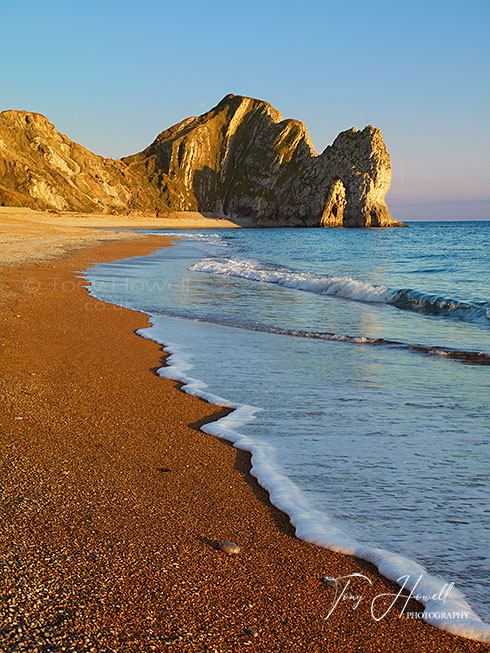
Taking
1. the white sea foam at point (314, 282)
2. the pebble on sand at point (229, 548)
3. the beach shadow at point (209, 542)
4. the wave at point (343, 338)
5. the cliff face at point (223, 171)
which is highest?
the cliff face at point (223, 171)

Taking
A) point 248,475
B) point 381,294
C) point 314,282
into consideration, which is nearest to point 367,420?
point 248,475

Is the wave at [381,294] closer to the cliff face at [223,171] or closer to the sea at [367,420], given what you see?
the sea at [367,420]

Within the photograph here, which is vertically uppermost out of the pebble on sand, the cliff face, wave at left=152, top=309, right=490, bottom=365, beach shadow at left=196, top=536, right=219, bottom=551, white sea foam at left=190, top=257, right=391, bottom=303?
the cliff face

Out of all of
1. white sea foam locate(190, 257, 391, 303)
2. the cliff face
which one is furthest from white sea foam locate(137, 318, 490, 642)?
the cliff face

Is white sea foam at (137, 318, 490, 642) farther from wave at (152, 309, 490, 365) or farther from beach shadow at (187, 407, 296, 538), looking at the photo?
wave at (152, 309, 490, 365)

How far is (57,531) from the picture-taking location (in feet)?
7.32

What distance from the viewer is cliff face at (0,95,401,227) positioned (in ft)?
364

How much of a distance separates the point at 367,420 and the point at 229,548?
214cm

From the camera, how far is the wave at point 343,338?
678 centimetres

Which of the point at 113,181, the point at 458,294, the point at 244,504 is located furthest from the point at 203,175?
the point at 244,504

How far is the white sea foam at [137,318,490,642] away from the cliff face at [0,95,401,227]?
9413 centimetres

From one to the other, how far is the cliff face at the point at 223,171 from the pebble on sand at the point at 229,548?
3745 inches

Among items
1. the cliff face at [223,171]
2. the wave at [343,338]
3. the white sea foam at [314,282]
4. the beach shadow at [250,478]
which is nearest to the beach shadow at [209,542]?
the beach shadow at [250,478]

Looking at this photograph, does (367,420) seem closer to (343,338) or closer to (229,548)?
(229,548)
